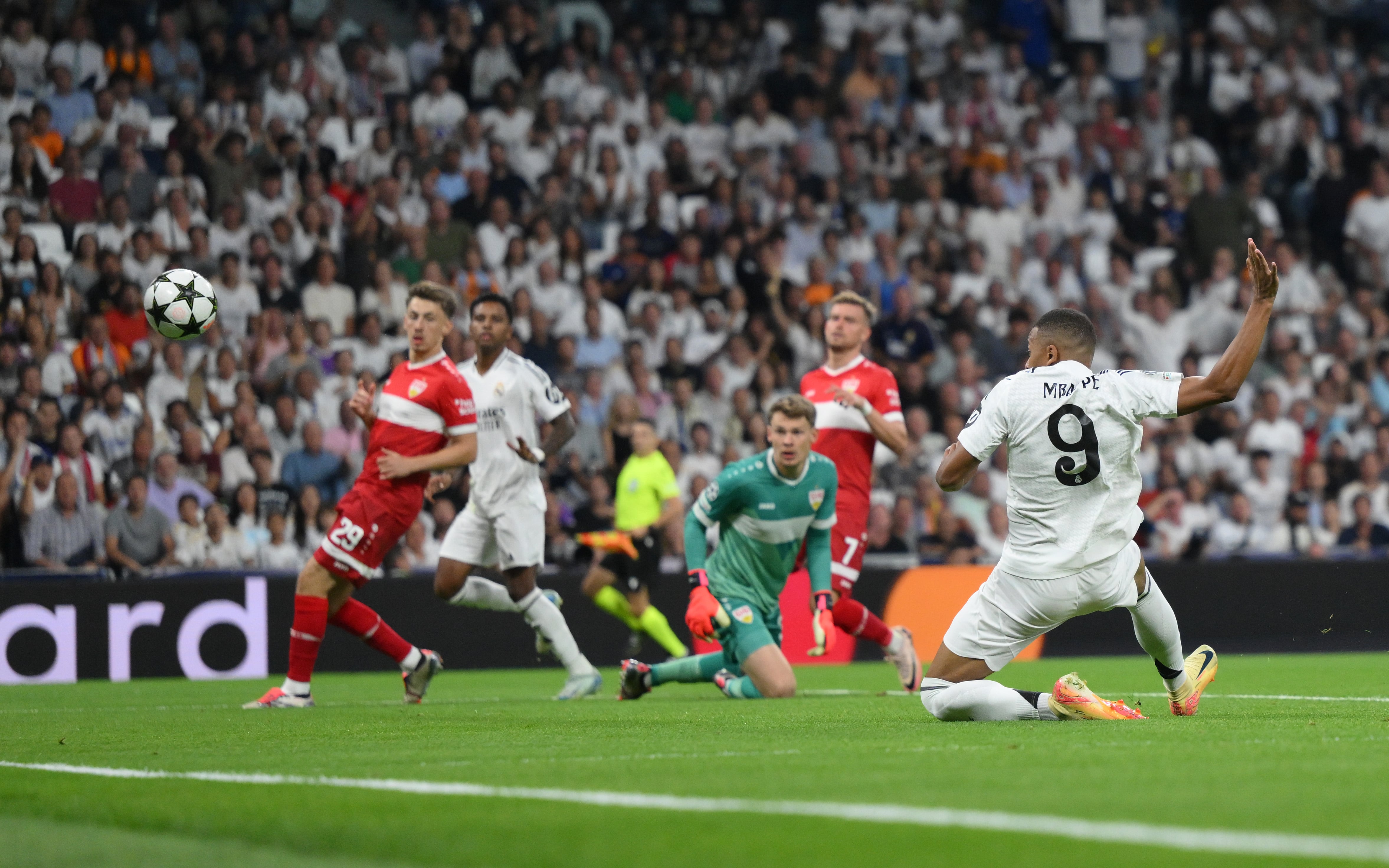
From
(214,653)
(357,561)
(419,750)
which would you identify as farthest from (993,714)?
(214,653)

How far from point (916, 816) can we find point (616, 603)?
398 inches

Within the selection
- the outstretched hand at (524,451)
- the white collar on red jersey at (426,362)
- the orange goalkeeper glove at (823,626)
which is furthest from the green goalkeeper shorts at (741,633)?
the white collar on red jersey at (426,362)

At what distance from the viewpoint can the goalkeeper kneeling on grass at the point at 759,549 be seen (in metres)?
9.32

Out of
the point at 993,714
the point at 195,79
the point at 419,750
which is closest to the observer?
the point at 419,750

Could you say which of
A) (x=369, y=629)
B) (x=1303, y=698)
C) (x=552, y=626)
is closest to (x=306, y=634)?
(x=369, y=629)

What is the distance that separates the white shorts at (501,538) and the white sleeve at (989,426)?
439 centimetres

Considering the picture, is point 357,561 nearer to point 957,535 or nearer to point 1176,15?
point 957,535

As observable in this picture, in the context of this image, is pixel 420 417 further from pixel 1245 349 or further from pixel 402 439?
pixel 1245 349

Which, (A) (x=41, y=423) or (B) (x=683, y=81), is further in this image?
(B) (x=683, y=81)

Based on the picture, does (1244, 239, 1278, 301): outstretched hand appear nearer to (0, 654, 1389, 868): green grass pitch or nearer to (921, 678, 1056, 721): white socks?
(0, 654, 1389, 868): green grass pitch

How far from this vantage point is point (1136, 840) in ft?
12.3

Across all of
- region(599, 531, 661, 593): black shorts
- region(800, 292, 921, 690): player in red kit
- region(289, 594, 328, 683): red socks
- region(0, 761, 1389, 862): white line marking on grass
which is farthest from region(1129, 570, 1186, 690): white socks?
region(599, 531, 661, 593): black shorts

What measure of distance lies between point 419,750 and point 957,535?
1074 centimetres

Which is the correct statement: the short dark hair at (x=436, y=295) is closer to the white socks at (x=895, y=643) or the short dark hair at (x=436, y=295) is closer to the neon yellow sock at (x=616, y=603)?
the white socks at (x=895, y=643)
